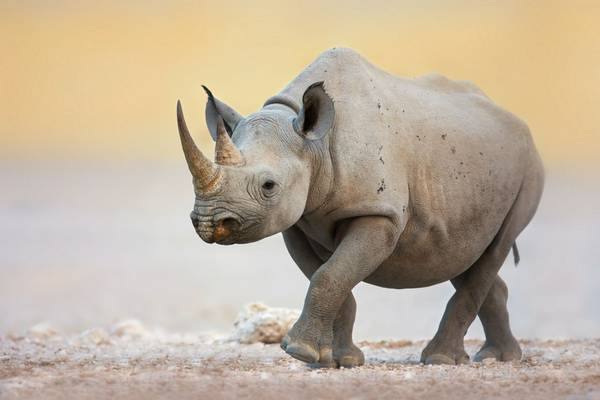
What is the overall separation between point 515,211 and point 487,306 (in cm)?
106

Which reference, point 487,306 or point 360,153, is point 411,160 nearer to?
point 360,153

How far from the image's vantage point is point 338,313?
369 inches

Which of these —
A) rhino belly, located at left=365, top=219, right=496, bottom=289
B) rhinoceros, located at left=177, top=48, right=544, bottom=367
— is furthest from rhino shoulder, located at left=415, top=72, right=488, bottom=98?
rhino belly, located at left=365, top=219, right=496, bottom=289

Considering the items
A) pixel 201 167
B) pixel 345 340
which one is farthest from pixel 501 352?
pixel 201 167

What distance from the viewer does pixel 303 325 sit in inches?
333

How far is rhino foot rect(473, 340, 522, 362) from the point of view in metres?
10.7

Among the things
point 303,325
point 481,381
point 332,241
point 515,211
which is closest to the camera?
point 481,381

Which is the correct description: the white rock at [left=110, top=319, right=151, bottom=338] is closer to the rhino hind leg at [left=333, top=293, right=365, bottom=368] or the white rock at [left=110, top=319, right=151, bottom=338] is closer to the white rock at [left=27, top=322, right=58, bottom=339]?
the white rock at [left=27, top=322, right=58, bottom=339]

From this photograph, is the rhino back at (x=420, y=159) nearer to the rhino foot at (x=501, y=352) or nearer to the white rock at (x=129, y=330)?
the rhino foot at (x=501, y=352)

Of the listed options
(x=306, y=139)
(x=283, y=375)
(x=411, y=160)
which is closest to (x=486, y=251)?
(x=411, y=160)

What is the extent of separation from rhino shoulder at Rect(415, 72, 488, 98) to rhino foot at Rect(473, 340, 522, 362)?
221cm

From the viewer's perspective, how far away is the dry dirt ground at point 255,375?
22.3ft

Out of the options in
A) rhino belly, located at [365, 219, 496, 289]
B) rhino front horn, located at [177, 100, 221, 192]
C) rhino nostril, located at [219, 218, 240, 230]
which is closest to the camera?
rhino front horn, located at [177, 100, 221, 192]

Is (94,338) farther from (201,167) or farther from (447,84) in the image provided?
(201,167)
